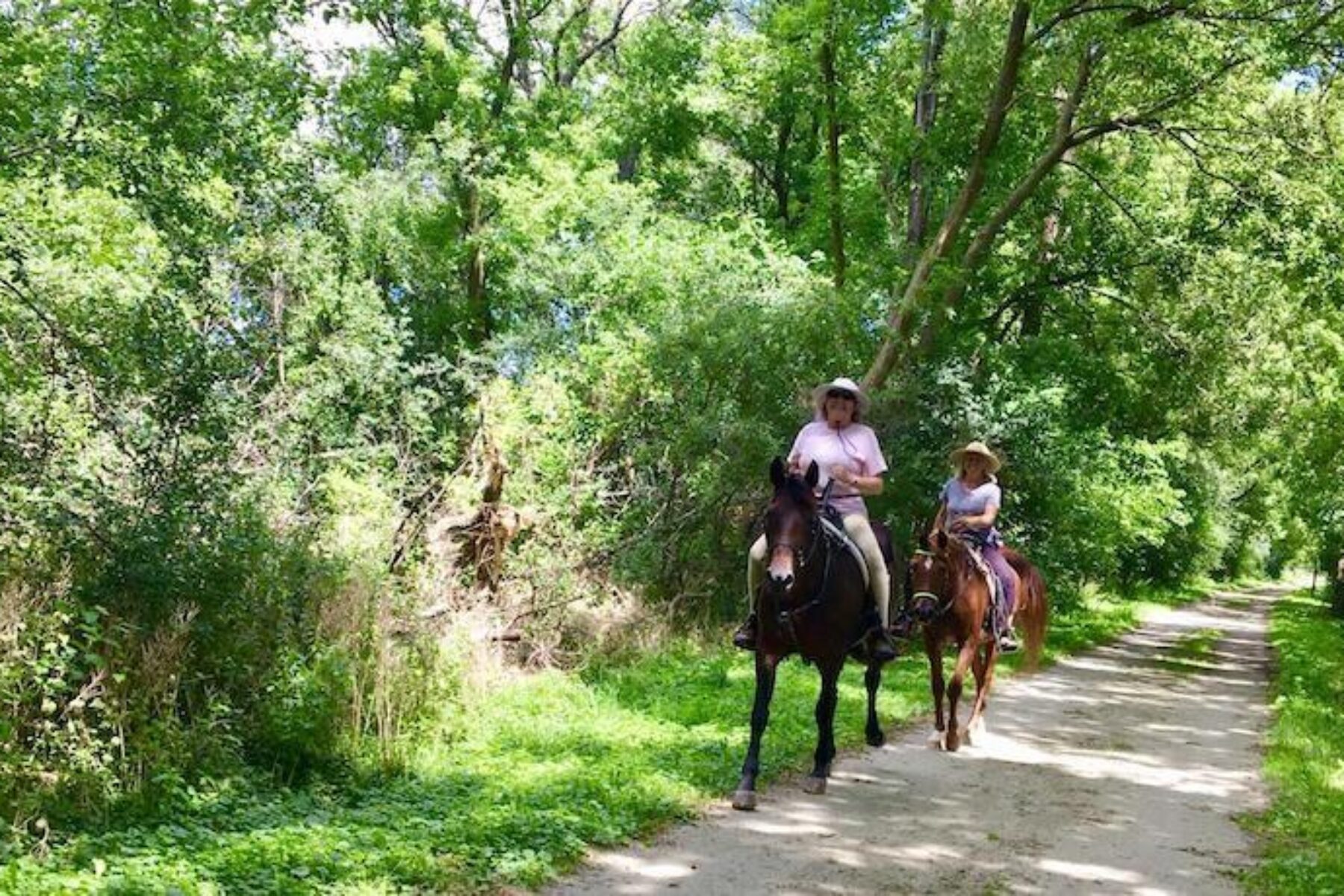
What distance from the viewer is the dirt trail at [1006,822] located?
6977mm

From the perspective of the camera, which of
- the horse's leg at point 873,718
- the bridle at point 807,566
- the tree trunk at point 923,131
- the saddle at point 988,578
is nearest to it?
the bridle at point 807,566

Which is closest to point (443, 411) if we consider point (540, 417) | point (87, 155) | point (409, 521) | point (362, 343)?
point (362, 343)

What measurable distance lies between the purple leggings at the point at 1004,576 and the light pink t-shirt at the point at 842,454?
2.54 metres

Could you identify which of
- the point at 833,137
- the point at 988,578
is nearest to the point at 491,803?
the point at 988,578

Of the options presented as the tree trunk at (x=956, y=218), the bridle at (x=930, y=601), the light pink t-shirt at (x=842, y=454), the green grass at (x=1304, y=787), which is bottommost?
the green grass at (x=1304, y=787)

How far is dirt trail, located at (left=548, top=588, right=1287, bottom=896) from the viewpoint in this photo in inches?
275

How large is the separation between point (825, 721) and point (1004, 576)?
12.4 ft

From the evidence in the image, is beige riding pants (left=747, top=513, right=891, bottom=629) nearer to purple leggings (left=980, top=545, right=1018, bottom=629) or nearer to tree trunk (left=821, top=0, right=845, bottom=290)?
purple leggings (left=980, top=545, right=1018, bottom=629)

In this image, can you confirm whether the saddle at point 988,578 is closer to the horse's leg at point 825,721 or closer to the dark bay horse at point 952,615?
the dark bay horse at point 952,615

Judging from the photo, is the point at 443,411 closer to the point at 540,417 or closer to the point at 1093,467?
the point at 540,417

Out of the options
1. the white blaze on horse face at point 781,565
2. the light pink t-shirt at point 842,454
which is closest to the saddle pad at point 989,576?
the light pink t-shirt at point 842,454

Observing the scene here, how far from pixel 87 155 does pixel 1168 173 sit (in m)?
22.6

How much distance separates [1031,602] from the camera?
13492mm

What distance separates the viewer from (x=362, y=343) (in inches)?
754
